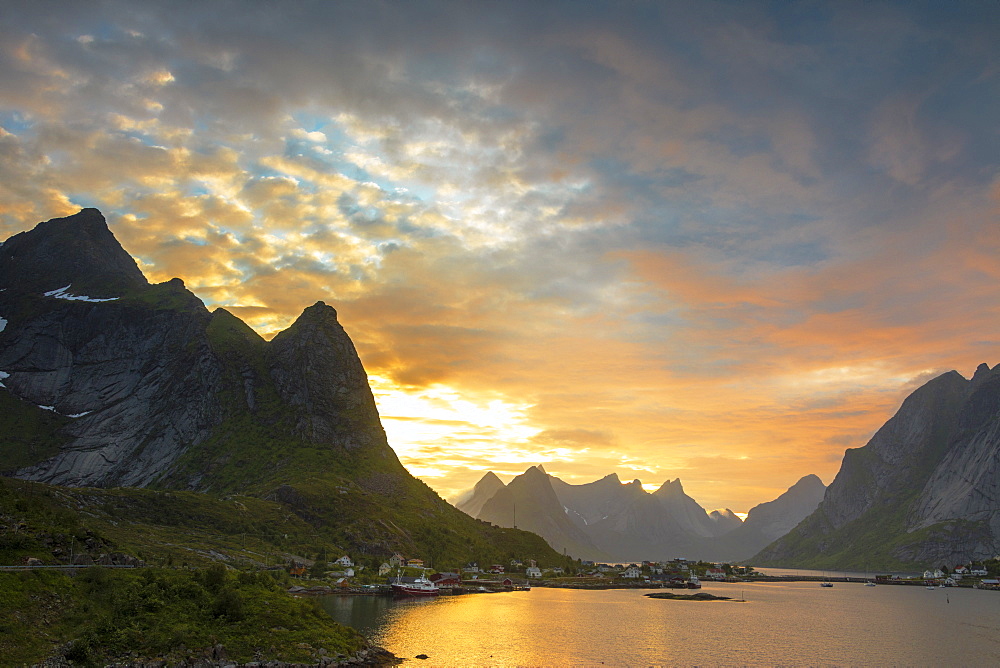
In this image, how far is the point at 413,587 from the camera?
497 feet

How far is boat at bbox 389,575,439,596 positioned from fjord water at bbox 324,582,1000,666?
4645mm

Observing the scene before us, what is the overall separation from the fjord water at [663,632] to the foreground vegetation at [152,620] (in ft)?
50.6

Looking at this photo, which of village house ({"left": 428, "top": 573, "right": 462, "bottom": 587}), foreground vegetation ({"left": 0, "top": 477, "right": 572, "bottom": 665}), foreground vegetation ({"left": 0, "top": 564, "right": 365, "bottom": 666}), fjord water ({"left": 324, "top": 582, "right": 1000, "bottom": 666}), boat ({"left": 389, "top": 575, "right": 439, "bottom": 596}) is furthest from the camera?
village house ({"left": 428, "top": 573, "right": 462, "bottom": 587})

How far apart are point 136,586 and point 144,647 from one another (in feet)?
25.4

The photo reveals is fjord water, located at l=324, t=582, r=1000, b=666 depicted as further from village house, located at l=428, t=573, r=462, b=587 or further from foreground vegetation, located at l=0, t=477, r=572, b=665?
foreground vegetation, located at l=0, t=477, r=572, b=665

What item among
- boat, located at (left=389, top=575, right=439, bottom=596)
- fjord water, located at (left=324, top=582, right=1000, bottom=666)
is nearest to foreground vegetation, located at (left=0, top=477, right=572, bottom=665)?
fjord water, located at (left=324, top=582, right=1000, bottom=666)

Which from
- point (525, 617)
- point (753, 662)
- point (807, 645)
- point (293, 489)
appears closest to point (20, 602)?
point (753, 662)

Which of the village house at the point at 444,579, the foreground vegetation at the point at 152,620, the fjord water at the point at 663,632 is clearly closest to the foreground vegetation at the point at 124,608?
the foreground vegetation at the point at 152,620

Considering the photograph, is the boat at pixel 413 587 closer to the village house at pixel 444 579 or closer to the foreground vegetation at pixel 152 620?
the village house at pixel 444 579

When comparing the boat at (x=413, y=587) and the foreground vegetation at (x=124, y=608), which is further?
the boat at (x=413, y=587)

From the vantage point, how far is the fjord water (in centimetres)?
A: 8056

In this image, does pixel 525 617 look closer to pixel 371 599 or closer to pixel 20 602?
pixel 371 599

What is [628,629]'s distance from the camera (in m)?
108

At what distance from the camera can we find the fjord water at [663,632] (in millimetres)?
80562
